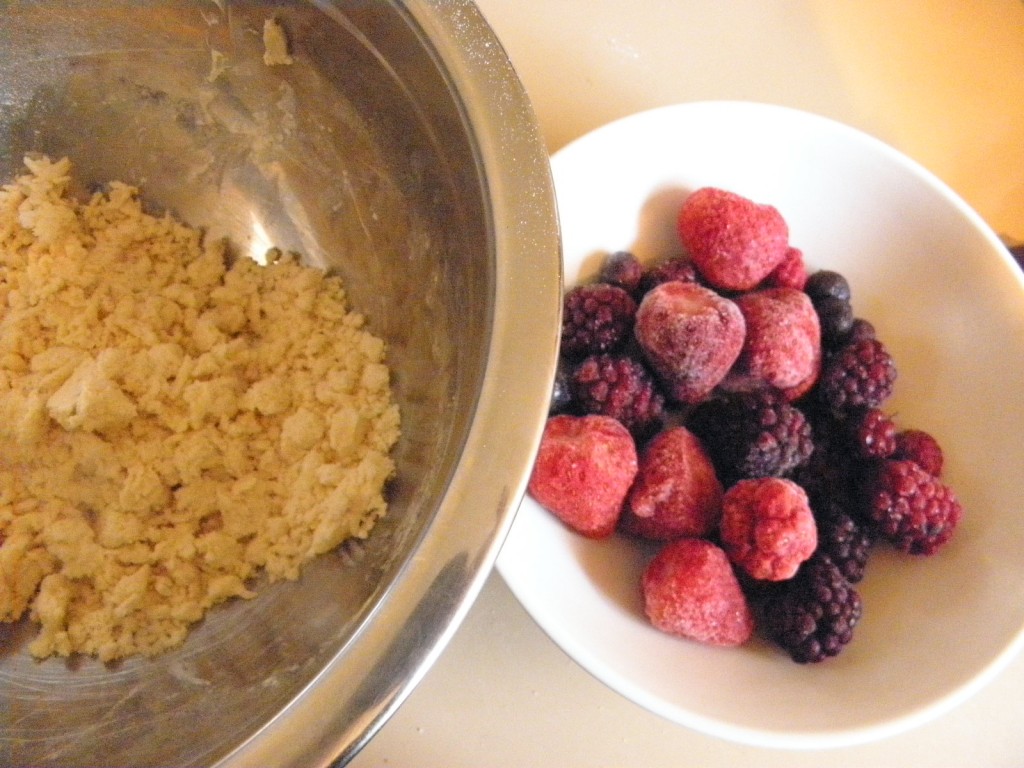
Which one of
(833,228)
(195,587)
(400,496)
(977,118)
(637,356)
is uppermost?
(977,118)

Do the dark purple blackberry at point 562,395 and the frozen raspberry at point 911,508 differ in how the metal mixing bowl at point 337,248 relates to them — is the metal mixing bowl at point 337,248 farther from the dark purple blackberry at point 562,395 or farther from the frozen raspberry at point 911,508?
the frozen raspberry at point 911,508

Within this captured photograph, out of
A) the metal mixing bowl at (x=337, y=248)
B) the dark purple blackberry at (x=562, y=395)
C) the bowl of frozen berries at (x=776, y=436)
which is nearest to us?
the metal mixing bowl at (x=337, y=248)

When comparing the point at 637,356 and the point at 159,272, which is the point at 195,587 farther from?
the point at 637,356

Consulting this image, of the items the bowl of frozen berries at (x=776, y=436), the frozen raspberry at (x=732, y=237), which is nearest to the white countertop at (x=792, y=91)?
the bowl of frozen berries at (x=776, y=436)

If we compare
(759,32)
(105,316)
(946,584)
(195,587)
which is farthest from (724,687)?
(759,32)

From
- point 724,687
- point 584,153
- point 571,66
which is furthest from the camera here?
point 571,66

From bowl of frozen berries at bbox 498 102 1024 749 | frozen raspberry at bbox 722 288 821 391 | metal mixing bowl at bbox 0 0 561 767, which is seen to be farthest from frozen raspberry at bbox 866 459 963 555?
metal mixing bowl at bbox 0 0 561 767

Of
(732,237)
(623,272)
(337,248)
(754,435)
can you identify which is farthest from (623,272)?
(337,248)
